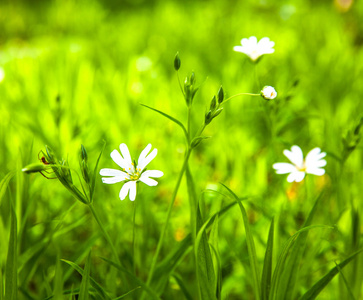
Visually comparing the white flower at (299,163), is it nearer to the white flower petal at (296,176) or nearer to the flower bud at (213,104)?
the white flower petal at (296,176)

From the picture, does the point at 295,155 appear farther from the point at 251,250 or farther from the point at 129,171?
the point at 129,171

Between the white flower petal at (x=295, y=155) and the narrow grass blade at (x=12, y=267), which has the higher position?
the white flower petal at (x=295, y=155)

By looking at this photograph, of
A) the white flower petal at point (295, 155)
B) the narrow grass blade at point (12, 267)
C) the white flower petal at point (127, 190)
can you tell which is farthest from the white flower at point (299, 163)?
the narrow grass blade at point (12, 267)

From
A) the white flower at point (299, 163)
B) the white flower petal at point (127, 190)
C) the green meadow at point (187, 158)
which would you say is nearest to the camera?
the white flower petal at point (127, 190)

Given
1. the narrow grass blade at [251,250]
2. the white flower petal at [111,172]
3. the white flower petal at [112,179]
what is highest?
the white flower petal at [111,172]

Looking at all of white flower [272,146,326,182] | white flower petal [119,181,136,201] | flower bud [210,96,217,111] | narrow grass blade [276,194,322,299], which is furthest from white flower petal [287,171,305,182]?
white flower petal [119,181,136,201]

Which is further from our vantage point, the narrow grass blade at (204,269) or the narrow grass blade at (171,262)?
the narrow grass blade at (171,262)

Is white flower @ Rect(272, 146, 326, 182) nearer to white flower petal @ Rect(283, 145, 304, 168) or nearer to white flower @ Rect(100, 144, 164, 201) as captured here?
white flower petal @ Rect(283, 145, 304, 168)
